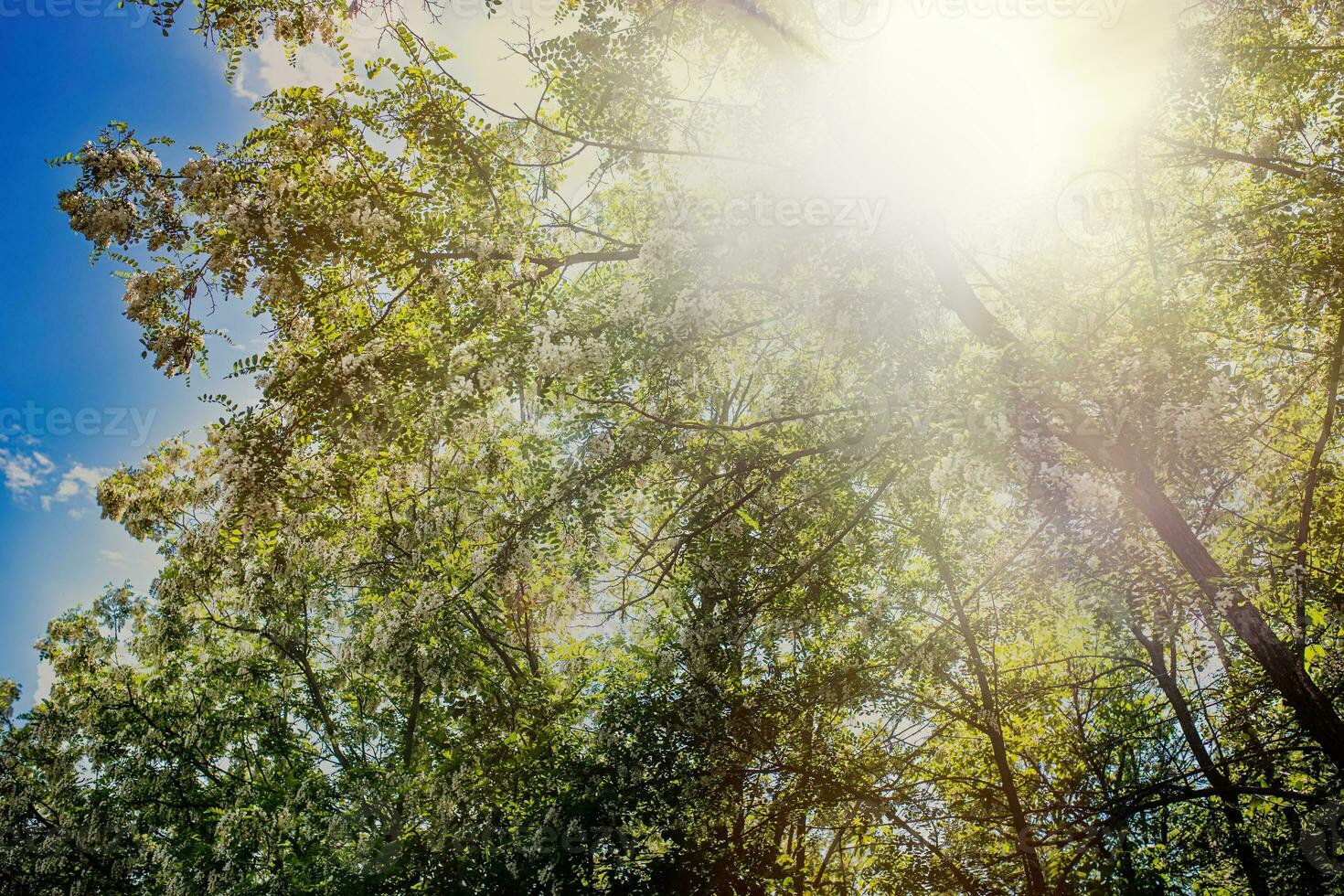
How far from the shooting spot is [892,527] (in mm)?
9594

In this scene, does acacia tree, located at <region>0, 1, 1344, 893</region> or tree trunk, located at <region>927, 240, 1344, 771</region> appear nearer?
tree trunk, located at <region>927, 240, 1344, 771</region>

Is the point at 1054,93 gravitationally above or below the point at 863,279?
above

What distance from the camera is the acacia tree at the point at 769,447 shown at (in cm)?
555

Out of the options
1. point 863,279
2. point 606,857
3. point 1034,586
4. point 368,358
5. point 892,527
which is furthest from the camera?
point 892,527

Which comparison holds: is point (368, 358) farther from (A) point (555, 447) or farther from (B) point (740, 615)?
Answer: (B) point (740, 615)

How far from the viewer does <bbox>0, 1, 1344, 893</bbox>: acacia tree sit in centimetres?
555

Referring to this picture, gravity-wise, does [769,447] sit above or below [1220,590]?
above

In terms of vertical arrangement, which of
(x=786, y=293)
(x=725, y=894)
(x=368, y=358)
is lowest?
(x=725, y=894)

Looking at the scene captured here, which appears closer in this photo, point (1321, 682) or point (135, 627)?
point (1321, 682)

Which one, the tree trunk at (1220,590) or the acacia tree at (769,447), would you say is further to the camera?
the acacia tree at (769,447)

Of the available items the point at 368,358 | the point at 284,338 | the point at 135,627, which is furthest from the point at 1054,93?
the point at 135,627

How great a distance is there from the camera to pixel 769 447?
7660 mm

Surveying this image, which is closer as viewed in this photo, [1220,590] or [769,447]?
[1220,590]

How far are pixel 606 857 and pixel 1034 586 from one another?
6233 mm
